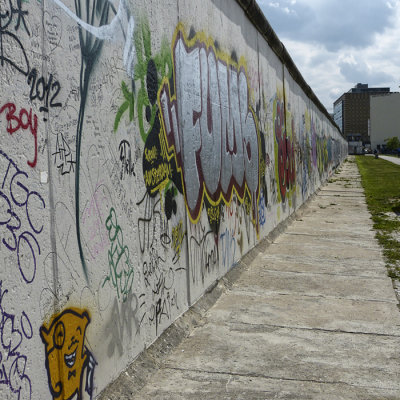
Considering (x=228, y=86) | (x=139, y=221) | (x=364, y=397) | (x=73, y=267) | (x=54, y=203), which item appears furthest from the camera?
(x=228, y=86)

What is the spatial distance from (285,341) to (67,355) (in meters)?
2.04

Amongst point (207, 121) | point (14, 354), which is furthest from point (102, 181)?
point (207, 121)

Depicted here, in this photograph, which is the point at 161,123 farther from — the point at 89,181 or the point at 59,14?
the point at 59,14

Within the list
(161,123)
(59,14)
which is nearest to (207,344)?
(161,123)

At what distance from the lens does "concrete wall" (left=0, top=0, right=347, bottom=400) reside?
2.22m

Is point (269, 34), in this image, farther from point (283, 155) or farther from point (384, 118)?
point (384, 118)

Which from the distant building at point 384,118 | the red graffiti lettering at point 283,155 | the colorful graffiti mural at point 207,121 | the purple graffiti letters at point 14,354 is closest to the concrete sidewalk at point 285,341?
the purple graffiti letters at point 14,354

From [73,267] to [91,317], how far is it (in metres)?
0.35

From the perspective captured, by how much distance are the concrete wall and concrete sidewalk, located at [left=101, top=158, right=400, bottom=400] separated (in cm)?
22

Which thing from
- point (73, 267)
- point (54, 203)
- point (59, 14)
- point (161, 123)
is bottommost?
point (73, 267)

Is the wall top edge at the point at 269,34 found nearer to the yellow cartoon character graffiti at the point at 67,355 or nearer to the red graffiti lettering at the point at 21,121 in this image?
the red graffiti lettering at the point at 21,121

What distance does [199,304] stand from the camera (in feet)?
15.8

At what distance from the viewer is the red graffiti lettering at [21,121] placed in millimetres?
2152

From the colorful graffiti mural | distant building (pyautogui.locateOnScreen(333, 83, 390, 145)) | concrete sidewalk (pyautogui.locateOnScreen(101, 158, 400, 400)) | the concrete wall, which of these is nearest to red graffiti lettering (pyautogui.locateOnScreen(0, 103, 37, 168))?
the concrete wall
